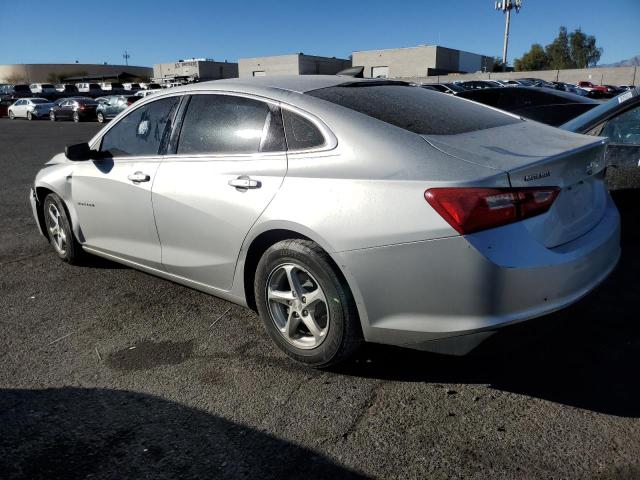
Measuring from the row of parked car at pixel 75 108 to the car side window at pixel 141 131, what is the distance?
2433 centimetres

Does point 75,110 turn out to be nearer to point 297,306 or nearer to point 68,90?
point 68,90

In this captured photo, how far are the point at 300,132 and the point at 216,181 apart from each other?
61 centimetres

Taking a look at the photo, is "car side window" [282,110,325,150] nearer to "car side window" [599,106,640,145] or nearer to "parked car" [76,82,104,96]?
"car side window" [599,106,640,145]

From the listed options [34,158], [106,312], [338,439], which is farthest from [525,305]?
[34,158]

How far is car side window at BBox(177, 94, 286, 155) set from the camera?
3.15 m

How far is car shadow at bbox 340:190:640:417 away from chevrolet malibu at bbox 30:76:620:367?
16 cm

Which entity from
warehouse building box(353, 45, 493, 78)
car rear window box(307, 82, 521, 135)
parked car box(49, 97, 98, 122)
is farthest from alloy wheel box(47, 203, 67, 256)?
warehouse building box(353, 45, 493, 78)

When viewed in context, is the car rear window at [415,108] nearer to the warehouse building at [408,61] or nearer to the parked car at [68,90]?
the parked car at [68,90]

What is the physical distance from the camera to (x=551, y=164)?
260 centimetres

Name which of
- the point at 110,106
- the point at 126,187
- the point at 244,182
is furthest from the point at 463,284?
the point at 110,106

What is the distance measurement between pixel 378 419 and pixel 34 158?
536 inches

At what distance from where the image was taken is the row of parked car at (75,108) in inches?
1146

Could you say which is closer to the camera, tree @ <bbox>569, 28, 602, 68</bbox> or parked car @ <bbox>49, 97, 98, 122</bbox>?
parked car @ <bbox>49, 97, 98, 122</bbox>

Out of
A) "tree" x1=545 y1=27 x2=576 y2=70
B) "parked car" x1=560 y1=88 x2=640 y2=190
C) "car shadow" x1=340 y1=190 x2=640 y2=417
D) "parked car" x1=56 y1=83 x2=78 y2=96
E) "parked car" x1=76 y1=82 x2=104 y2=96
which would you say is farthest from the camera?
"tree" x1=545 y1=27 x2=576 y2=70
